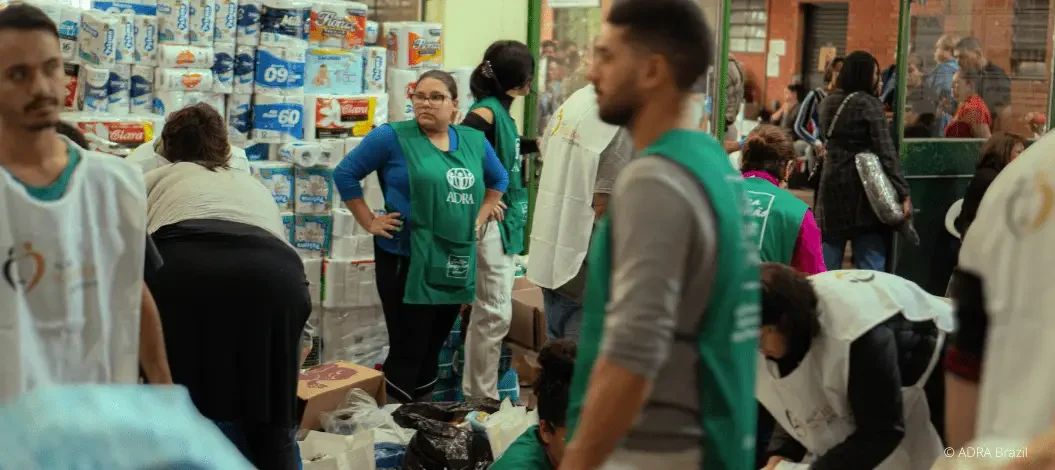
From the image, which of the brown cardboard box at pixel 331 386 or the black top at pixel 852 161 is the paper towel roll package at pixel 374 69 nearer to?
the brown cardboard box at pixel 331 386

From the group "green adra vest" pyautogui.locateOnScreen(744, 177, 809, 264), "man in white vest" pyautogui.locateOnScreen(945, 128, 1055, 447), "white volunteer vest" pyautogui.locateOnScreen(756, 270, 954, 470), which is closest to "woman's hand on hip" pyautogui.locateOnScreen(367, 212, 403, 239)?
"green adra vest" pyautogui.locateOnScreen(744, 177, 809, 264)

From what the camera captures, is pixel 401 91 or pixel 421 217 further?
pixel 401 91

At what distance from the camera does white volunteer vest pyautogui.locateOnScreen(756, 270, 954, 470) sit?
335 cm

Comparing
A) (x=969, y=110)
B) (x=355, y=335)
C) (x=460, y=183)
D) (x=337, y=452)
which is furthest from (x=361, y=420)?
(x=969, y=110)

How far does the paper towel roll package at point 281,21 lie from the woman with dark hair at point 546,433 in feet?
9.59

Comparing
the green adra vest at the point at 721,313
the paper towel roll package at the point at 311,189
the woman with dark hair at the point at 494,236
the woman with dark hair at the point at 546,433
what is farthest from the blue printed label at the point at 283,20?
the green adra vest at the point at 721,313

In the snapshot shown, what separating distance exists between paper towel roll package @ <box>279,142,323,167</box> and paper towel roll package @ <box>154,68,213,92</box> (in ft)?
1.48

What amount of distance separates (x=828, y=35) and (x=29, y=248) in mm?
14654

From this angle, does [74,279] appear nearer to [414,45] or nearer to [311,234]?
[311,234]

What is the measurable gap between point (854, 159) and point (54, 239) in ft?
17.4

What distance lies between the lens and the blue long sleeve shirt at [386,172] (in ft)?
17.1

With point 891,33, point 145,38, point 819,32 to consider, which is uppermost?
point 819,32

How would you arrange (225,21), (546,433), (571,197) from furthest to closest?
(225,21), (571,197), (546,433)

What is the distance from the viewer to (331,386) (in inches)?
202
